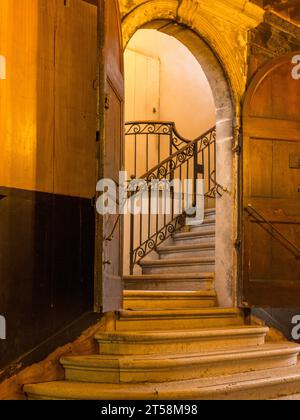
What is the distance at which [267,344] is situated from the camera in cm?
543

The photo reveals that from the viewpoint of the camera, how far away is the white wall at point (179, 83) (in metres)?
9.52

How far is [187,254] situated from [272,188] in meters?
1.58

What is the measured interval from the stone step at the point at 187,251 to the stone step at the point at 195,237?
5.8 inches

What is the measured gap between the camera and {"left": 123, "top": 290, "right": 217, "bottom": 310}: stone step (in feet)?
17.5

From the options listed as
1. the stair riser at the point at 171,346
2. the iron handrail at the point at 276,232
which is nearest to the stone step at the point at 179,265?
the iron handrail at the point at 276,232

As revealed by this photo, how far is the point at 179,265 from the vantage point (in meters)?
6.69

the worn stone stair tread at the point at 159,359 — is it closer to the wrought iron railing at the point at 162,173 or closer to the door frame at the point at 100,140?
the door frame at the point at 100,140

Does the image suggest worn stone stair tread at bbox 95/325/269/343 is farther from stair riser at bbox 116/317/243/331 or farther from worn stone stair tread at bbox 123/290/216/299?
worn stone stair tread at bbox 123/290/216/299

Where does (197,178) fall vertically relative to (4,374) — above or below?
above

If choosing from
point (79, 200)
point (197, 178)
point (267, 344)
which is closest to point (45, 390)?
point (79, 200)

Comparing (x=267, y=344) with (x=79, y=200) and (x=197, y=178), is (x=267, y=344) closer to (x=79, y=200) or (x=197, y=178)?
(x=79, y=200)

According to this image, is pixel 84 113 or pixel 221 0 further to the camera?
pixel 221 0

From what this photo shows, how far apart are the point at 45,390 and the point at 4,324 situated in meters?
0.49
